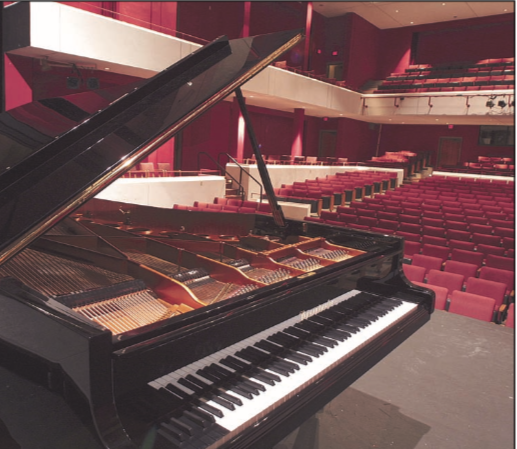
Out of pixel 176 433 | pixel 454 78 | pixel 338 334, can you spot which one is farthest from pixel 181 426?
pixel 454 78

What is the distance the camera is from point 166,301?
5.52 feet

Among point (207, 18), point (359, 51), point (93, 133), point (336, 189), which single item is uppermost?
point (359, 51)

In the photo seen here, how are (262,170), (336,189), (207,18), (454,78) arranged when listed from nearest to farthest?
1. (262,170)
2. (336,189)
3. (207,18)
4. (454,78)

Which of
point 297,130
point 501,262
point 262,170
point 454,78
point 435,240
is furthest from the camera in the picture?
point 454,78

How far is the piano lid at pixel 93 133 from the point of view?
1.19m

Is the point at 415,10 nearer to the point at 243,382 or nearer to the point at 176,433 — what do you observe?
the point at 243,382

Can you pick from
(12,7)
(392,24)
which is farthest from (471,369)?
(392,24)

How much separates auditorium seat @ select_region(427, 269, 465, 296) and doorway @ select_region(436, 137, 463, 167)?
15906mm

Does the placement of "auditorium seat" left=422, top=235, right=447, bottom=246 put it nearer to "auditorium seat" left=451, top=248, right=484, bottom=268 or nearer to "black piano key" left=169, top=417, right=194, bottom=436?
"auditorium seat" left=451, top=248, right=484, bottom=268

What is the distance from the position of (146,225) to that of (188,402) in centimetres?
206

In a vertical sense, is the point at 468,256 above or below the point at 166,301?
below

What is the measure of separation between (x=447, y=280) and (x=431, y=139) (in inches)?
653

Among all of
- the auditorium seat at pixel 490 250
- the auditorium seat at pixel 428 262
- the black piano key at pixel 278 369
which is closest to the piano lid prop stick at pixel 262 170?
the black piano key at pixel 278 369

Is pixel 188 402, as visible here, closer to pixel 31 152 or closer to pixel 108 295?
pixel 108 295
